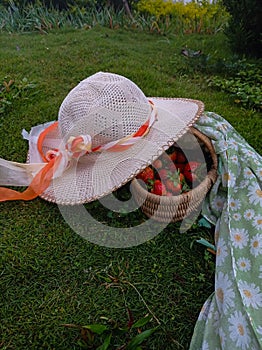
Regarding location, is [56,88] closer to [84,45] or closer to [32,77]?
[32,77]

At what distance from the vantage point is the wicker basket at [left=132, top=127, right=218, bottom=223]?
1.61 m

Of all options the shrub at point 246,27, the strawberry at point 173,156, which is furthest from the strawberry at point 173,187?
the shrub at point 246,27

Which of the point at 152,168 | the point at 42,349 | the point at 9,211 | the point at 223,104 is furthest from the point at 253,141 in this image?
the point at 42,349

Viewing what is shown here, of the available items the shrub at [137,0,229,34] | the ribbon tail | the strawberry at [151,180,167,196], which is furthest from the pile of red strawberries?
the shrub at [137,0,229,34]

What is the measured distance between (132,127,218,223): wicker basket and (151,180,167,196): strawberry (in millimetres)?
65

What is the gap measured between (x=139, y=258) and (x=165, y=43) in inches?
122

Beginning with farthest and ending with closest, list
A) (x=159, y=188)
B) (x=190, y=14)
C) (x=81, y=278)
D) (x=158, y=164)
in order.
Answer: (x=190, y=14) → (x=158, y=164) → (x=159, y=188) → (x=81, y=278)

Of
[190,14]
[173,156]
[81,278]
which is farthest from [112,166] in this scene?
[190,14]

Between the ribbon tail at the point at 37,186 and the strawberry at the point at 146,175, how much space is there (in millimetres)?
398

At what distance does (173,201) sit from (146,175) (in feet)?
0.73

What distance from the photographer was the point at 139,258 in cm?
163

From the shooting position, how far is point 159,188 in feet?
5.54

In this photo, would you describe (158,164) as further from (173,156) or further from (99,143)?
(99,143)

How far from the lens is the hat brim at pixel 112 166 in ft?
5.39
